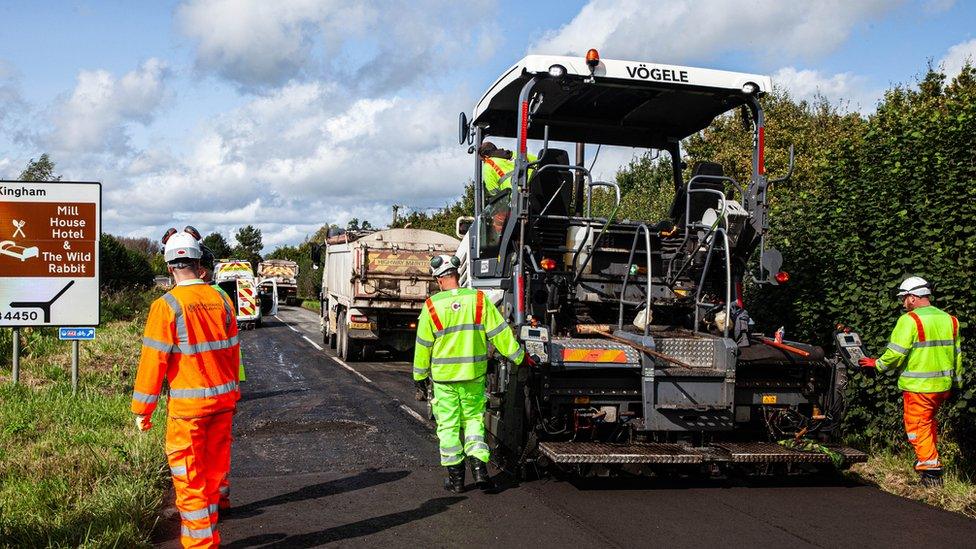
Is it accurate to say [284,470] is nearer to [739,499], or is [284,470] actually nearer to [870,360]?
[739,499]

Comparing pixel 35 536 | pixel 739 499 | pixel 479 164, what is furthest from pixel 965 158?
pixel 35 536

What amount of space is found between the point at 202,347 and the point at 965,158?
597 centimetres

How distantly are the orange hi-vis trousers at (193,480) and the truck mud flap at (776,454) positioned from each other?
12.2ft

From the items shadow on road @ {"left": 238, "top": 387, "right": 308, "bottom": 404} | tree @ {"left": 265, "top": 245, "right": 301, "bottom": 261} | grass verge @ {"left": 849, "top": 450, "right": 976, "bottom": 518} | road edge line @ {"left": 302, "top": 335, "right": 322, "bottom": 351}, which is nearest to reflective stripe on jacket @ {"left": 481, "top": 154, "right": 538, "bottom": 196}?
grass verge @ {"left": 849, "top": 450, "right": 976, "bottom": 518}

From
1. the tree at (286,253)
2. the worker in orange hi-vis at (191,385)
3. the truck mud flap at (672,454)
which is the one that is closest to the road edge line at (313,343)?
the truck mud flap at (672,454)

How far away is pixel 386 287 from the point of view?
16703 mm

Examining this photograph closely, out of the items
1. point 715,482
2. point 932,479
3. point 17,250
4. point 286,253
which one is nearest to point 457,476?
point 715,482

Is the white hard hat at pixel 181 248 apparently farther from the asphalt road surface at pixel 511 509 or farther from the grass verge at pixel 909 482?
the grass verge at pixel 909 482

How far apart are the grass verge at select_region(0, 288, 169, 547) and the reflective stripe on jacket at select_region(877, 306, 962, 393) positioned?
18.3 ft

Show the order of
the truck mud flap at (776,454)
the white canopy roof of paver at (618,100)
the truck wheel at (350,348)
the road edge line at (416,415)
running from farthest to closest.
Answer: the truck wheel at (350,348) < the road edge line at (416,415) < the white canopy roof of paver at (618,100) < the truck mud flap at (776,454)

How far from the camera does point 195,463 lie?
15.5 ft

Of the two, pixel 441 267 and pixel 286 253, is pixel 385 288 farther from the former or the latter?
pixel 286 253

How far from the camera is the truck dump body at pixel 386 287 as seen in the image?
54.5 ft

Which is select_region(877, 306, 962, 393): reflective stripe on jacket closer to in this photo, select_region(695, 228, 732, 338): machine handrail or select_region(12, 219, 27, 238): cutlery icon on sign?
select_region(695, 228, 732, 338): machine handrail
